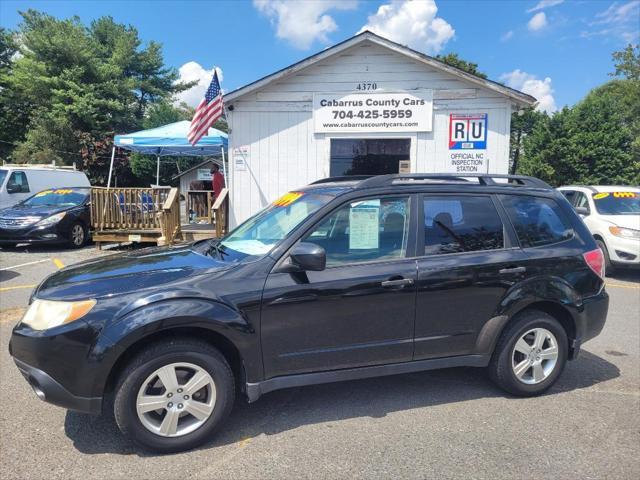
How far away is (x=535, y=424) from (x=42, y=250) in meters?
11.6

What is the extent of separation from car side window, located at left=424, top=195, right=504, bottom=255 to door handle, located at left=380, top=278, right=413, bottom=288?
30 cm

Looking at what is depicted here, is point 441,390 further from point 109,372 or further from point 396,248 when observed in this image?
point 109,372

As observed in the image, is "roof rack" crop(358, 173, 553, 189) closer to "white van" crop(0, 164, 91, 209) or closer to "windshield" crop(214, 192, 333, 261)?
"windshield" crop(214, 192, 333, 261)

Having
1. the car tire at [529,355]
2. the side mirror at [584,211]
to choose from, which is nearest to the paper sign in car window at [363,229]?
the car tire at [529,355]

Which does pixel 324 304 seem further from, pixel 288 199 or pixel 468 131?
pixel 468 131

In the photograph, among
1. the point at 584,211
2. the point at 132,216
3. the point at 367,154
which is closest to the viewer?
the point at 584,211

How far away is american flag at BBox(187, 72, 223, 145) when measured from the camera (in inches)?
395

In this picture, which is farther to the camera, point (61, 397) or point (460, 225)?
point (460, 225)

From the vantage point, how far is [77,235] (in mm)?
11703

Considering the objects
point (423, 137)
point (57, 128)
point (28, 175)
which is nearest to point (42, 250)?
point (28, 175)

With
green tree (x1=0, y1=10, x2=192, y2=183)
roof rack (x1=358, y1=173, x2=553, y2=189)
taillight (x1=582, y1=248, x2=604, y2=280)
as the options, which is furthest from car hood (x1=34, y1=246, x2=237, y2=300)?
green tree (x1=0, y1=10, x2=192, y2=183)

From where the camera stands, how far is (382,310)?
130 inches

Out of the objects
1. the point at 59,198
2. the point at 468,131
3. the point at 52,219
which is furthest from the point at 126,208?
the point at 468,131

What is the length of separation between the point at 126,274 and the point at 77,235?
9.86 m
